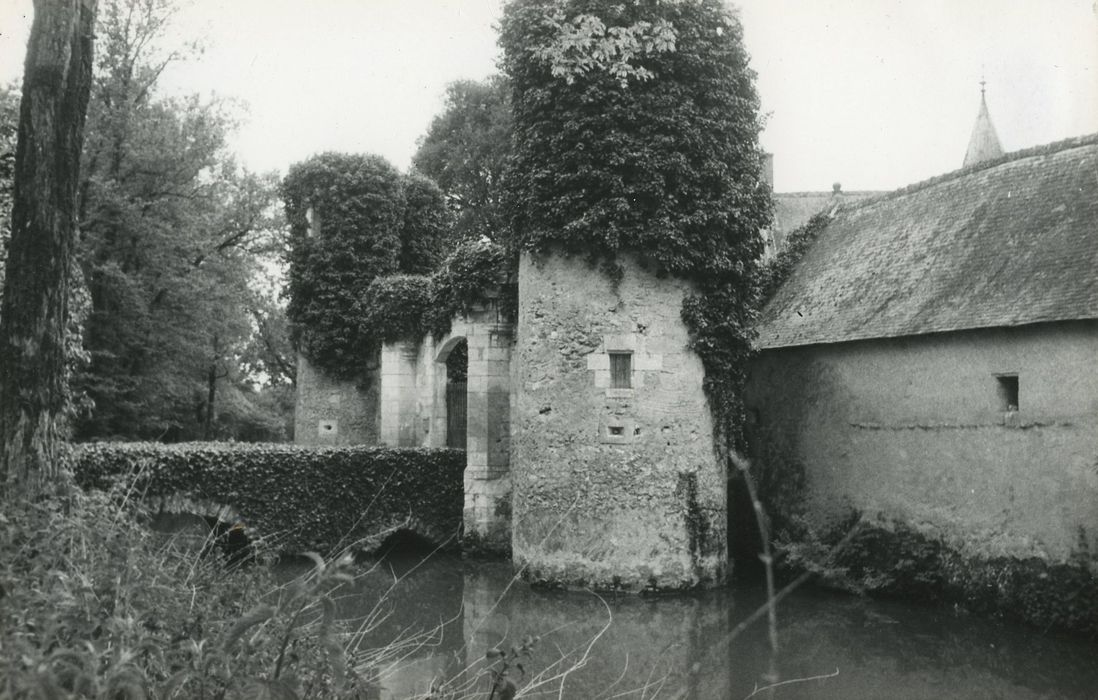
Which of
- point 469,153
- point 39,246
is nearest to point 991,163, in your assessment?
point 39,246

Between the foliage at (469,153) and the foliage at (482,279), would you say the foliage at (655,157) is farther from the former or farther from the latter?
the foliage at (469,153)

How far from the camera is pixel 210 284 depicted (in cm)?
2011

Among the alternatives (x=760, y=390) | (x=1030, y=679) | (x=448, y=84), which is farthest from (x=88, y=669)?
(x=448, y=84)

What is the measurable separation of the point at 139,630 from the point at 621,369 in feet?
30.1

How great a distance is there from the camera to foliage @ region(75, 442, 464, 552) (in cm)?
1262

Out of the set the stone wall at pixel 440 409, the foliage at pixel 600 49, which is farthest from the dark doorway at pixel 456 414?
the foliage at pixel 600 49

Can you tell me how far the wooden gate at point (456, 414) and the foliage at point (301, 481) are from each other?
2.35m

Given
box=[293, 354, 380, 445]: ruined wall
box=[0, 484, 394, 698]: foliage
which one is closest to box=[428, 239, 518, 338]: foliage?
box=[293, 354, 380, 445]: ruined wall

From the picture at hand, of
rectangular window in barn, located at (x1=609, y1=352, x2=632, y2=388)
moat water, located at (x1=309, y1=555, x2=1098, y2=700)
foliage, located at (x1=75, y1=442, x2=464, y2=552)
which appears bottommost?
Result: moat water, located at (x1=309, y1=555, x2=1098, y2=700)

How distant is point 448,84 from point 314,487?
18.2m

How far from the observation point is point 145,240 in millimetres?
19031

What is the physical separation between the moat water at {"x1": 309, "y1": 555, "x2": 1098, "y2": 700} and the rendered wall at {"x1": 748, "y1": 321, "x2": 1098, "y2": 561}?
1.21 metres

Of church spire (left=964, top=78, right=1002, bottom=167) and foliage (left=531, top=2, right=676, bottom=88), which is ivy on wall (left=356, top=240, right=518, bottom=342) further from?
church spire (left=964, top=78, right=1002, bottom=167)

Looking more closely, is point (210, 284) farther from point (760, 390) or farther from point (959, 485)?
point (959, 485)
